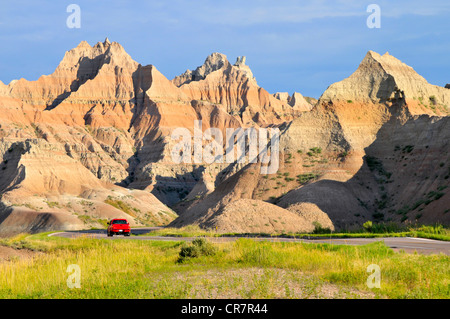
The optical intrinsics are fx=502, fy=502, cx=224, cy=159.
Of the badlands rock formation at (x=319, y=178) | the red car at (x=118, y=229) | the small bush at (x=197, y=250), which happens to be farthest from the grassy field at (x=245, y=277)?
the badlands rock formation at (x=319, y=178)

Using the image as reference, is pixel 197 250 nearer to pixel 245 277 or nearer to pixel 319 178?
pixel 245 277

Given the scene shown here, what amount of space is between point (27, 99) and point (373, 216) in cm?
16407

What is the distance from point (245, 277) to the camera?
14.6 m

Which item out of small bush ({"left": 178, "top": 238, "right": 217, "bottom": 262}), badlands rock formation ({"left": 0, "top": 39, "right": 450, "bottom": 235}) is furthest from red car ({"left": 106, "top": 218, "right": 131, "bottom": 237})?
small bush ({"left": 178, "top": 238, "right": 217, "bottom": 262})

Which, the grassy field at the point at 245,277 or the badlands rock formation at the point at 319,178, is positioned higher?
the badlands rock formation at the point at 319,178

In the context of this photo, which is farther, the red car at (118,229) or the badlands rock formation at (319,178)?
the badlands rock formation at (319,178)

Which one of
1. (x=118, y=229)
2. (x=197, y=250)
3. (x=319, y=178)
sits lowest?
(x=197, y=250)

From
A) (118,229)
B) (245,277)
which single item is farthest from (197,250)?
(118,229)

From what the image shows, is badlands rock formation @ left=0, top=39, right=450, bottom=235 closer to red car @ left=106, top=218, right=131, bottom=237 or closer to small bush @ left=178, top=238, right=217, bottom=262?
red car @ left=106, top=218, right=131, bottom=237

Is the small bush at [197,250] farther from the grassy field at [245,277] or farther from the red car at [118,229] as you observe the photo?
the red car at [118,229]

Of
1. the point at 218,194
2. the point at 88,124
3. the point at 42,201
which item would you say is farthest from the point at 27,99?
the point at 218,194

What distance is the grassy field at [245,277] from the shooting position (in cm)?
1250

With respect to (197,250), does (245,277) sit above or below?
below
